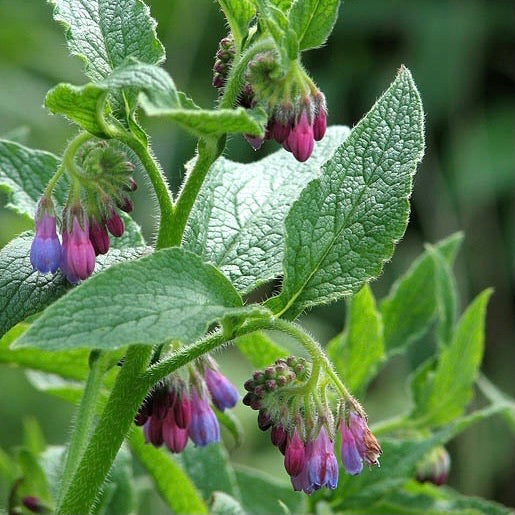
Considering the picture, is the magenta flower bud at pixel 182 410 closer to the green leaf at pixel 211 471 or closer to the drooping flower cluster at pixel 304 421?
the drooping flower cluster at pixel 304 421

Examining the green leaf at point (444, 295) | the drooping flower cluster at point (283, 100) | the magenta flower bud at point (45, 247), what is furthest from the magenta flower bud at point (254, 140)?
the green leaf at point (444, 295)

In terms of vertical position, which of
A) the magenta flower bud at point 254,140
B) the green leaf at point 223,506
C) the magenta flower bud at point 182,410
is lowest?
the green leaf at point 223,506

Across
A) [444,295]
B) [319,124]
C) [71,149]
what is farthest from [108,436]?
[444,295]

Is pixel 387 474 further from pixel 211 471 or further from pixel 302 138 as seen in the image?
pixel 302 138

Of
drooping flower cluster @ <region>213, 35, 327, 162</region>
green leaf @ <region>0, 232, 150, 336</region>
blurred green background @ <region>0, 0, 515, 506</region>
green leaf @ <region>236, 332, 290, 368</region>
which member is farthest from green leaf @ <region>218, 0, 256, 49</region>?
blurred green background @ <region>0, 0, 515, 506</region>

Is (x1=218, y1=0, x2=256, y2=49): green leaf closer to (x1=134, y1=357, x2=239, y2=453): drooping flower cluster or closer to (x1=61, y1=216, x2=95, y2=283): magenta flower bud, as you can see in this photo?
(x1=61, y1=216, x2=95, y2=283): magenta flower bud

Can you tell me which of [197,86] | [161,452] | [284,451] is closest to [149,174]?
[284,451]

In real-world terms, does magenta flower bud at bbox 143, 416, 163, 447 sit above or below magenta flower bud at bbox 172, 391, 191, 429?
below
